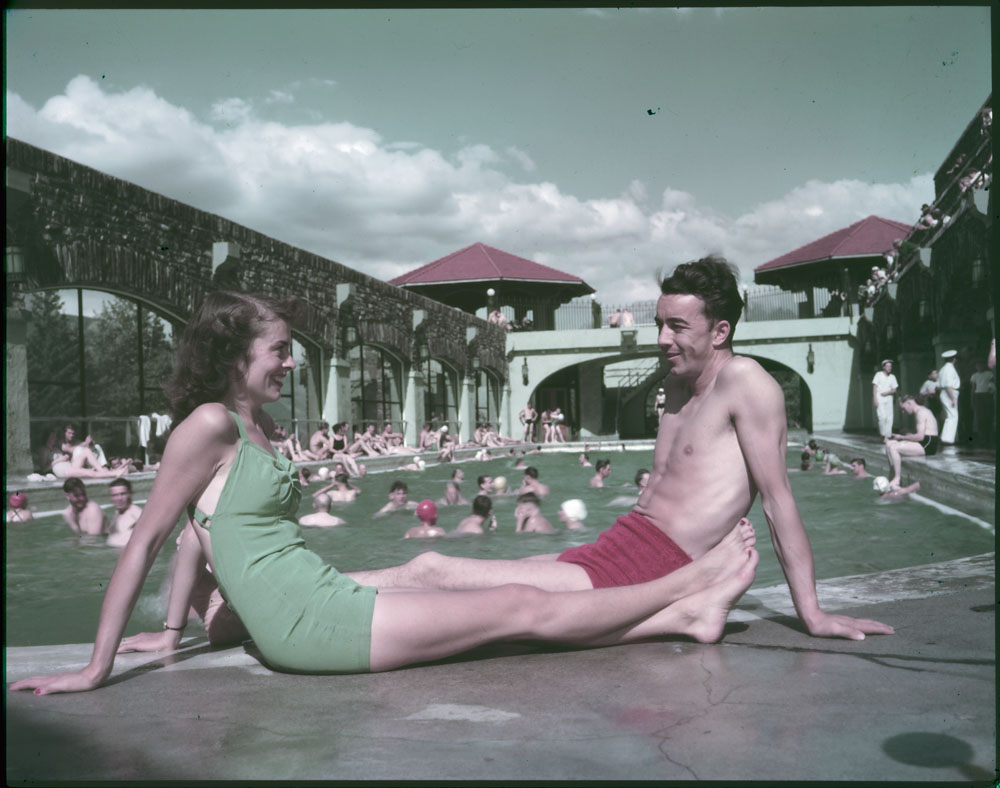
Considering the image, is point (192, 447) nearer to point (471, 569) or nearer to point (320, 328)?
point (471, 569)

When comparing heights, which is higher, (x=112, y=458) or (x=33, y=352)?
(x=33, y=352)

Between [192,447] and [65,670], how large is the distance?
0.84 metres

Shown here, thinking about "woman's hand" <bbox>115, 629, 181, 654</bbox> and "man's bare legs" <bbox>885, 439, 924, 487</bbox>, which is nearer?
"woman's hand" <bbox>115, 629, 181, 654</bbox>

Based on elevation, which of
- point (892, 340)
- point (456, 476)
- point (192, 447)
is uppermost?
point (892, 340)

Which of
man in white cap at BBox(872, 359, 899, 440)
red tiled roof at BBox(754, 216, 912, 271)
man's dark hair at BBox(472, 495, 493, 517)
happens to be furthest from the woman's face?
red tiled roof at BBox(754, 216, 912, 271)

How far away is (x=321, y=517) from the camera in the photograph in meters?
9.75

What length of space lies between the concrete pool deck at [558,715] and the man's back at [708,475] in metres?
0.36

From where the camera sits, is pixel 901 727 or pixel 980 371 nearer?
pixel 901 727

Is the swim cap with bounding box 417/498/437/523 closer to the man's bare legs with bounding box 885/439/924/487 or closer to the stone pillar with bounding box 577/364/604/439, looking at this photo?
the man's bare legs with bounding box 885/439/924/487

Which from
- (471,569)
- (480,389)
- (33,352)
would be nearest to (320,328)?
(33,352)

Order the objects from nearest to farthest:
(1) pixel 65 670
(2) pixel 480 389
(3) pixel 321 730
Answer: (3) pixel 321 730
(1) pixel 65 670
(2) pixel 480 389

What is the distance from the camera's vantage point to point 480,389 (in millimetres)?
29859

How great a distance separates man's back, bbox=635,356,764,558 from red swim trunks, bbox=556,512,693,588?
1.4 inches

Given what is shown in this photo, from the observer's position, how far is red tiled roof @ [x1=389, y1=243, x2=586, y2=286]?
3225 centimetres
